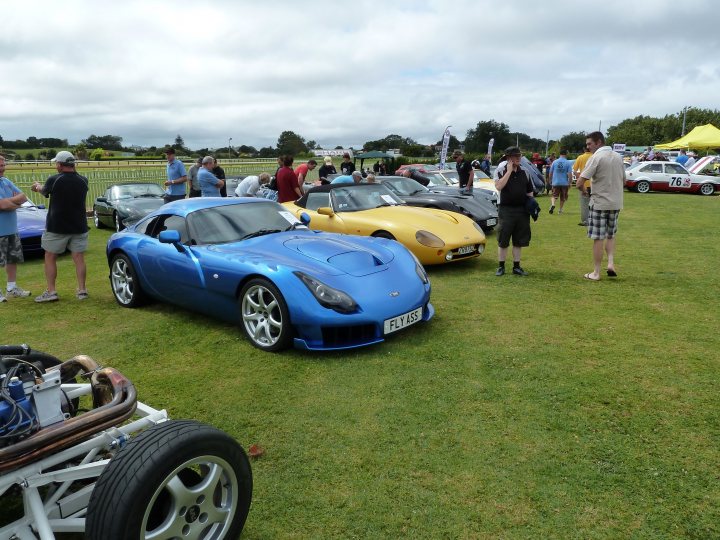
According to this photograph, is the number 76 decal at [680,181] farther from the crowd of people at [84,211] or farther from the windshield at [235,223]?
the windshield at [235,223]

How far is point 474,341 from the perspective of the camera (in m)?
4.67

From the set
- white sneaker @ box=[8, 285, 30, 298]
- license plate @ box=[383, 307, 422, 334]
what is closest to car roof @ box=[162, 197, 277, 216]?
license plate @ box=[383, 307, 422, 334]

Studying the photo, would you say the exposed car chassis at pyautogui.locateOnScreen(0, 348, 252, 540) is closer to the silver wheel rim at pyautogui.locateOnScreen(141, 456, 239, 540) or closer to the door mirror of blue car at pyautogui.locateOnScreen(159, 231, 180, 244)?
the silver wheel rim at pyautogui.locateOnScreen(141, 456, 239, 540)

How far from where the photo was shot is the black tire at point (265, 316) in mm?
4352

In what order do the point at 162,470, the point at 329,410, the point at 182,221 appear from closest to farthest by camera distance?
1. the point at 162,470
2. the point at 329,410
3. the point at 182,221

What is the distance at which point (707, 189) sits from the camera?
2034cm

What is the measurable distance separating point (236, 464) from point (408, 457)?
44.4 inches

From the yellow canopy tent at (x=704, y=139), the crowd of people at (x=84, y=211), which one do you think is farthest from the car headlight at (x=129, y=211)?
the yellow canopy tent at (x=704, y=139)

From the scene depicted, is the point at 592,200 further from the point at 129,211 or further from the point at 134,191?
the point at 134,191

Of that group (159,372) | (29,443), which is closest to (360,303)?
(159,372)

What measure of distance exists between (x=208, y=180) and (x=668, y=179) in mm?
19014

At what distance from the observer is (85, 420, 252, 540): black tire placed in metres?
1.83

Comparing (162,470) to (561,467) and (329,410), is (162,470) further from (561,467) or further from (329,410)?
(561,467)

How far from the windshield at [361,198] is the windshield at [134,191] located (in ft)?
22.5
